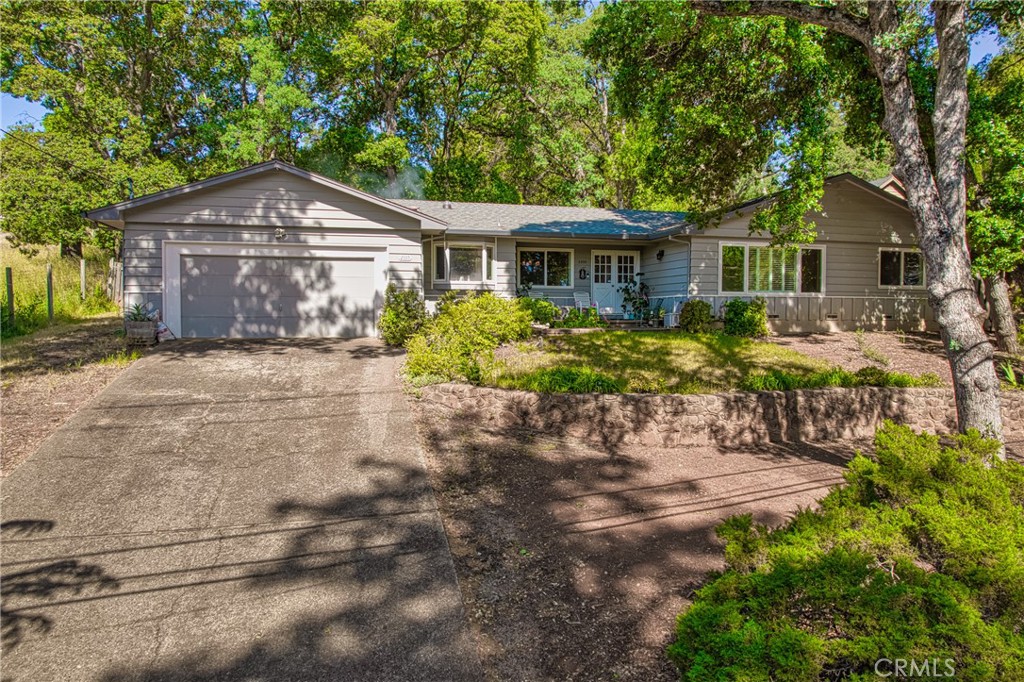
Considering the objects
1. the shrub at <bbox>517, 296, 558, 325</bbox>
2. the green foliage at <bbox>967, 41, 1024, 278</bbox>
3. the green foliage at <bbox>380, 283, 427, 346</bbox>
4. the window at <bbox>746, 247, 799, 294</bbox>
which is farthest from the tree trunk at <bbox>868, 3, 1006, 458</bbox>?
the shrub at <bbox>517, 296, 558, 325</bbox>

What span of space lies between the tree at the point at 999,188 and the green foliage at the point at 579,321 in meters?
8.39

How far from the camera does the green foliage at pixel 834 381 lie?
8.34 metres

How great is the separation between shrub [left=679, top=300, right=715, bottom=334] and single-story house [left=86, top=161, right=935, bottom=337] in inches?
35.5

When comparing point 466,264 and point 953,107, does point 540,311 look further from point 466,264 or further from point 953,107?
point 953,107

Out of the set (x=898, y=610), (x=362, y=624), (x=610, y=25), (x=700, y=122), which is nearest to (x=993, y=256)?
(x=700, y=122)

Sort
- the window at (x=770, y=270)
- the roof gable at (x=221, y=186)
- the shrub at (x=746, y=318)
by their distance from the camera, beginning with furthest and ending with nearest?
the window at (x=770, y=270) → the shrub at (x=746, y=318) → the roof gable at (x=221, y=186)

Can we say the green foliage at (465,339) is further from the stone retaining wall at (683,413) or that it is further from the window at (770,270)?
the window at (770,270)

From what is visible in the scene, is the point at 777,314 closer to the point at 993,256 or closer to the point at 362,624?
the point at 993,256

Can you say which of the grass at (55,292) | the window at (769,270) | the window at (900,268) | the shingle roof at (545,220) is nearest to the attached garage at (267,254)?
the shingle roof at (545,220)

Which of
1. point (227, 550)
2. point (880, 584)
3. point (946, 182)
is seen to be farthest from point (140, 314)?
point (946, 182)

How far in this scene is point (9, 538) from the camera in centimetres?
436

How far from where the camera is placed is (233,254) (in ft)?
41.1

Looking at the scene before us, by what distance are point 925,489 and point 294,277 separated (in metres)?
12.4

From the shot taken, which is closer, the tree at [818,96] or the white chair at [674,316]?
the tree at [818,96]
